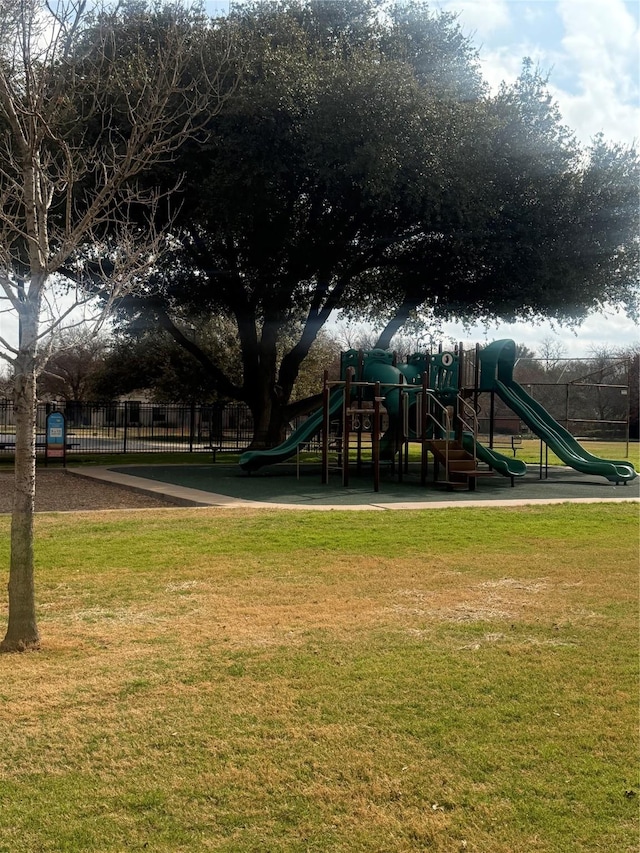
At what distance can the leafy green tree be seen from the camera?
20.5 m

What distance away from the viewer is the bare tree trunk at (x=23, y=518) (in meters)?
5.85

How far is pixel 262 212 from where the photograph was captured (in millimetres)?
22297

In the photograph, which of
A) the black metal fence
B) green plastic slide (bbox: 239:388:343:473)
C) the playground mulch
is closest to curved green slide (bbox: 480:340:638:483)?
green plastic slide (bbox: 239:388:343:473)

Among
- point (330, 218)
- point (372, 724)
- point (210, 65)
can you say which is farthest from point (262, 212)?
point (372, 724)

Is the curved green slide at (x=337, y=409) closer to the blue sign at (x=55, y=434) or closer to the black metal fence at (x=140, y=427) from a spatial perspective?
the blue sign at (x=55, y=434)

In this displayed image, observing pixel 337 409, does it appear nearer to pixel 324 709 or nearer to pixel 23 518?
pixel 23 518

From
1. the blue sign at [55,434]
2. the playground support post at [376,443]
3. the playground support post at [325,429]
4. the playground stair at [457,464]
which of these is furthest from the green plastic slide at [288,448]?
the blue sign at [55,434]

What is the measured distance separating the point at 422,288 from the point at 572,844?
2374 cm

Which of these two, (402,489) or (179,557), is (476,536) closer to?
(179,557)

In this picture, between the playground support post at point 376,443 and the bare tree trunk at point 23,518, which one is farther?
the playground support post at point 376,443

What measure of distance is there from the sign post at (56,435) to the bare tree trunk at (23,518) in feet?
57.9

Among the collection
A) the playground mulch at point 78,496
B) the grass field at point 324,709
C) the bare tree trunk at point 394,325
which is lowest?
the grass field at point 324,709

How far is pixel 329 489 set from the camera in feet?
58.7

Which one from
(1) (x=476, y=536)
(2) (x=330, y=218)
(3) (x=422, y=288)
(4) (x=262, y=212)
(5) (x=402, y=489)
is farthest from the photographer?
(3) (x=422, y=288)
